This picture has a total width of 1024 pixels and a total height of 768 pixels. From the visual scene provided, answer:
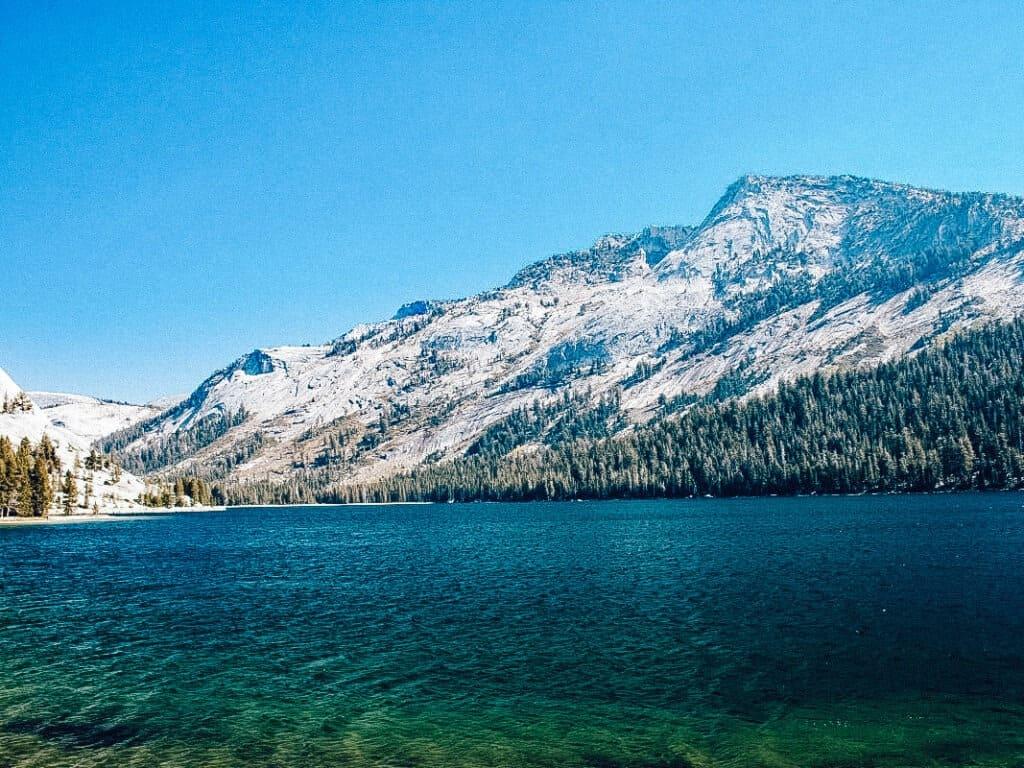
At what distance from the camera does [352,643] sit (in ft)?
158

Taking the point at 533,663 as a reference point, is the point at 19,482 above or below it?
above

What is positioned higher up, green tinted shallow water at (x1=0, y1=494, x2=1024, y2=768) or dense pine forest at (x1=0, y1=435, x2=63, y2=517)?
dense pine forest at (x1=0, y1=435, x2=63, y2=517)

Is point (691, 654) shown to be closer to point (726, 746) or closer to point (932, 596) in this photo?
point (726, 746)

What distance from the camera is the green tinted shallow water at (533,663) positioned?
29.2 metres

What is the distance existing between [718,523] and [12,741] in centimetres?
13403

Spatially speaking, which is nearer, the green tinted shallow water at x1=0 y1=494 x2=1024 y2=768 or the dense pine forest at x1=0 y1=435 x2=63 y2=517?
the green tinted shallow water at x1=0 y1=494 x2=1024 y2=768

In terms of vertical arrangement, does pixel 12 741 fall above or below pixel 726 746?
above

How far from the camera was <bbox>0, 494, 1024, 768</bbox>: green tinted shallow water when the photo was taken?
29250mm

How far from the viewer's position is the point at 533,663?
41844 mm

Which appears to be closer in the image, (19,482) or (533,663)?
(533,663)

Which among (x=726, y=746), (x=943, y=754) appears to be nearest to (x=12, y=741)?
(x=726, y=746)

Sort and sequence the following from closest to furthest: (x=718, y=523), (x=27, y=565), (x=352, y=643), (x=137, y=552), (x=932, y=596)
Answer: (x=352, y=643), (x=932, y=596), (x=27, y=565), (x=137, y=552), (x=718, y=523)

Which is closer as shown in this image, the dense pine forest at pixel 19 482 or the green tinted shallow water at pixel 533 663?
the green tinted shallow water at pixel 533 663

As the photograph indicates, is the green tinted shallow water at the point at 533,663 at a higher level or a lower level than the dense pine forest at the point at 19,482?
lower
